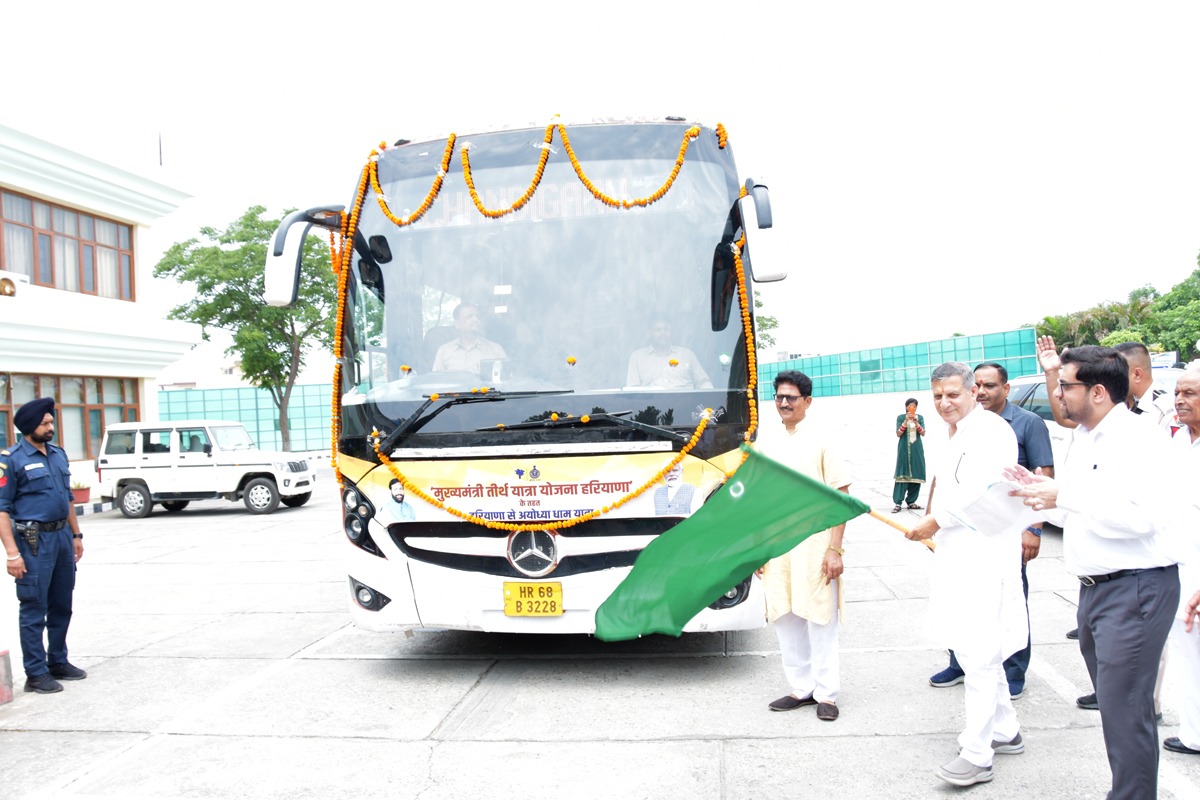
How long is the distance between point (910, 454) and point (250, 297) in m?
20.4

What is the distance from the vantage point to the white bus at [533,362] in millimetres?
5184

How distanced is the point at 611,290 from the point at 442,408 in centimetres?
118

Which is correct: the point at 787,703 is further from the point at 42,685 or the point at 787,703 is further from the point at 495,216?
the point at 42,685

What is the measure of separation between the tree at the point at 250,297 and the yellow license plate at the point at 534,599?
21881 millimetres

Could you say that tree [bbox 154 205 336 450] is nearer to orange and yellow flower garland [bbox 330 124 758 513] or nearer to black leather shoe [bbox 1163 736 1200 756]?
orange and yellow flower garland [bbox 330 124 758 513]

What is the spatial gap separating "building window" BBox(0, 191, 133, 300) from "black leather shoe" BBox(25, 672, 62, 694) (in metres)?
18.0

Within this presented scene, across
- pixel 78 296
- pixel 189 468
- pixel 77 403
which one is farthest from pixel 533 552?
pixel 78 296

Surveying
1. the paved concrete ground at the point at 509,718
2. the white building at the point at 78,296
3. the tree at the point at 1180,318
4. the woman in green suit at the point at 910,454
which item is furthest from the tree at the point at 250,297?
the tree at the point at 1180,318

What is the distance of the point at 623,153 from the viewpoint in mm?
5672

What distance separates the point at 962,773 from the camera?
12.4 ft

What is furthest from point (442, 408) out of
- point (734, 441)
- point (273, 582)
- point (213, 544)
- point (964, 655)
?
point (213, 544)

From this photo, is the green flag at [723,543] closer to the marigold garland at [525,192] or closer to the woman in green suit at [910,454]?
the marigold garland at [525,192]

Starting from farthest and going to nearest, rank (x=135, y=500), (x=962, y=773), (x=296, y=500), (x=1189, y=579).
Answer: (x=296, y=500) → (x=135, y=500) → (x=1189, y=579) → (x=962, y=773)

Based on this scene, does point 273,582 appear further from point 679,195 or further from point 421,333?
point 679,195
